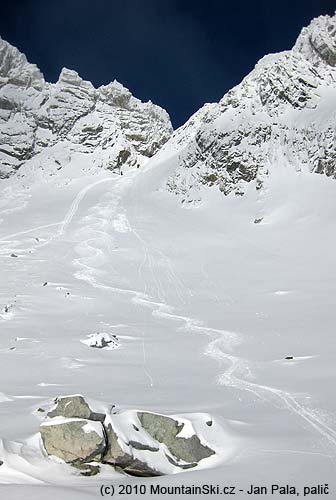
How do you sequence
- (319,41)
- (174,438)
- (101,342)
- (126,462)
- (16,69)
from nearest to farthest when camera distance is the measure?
1. (126,462)
2. (174,438)
3. (101,342)
4. (319,41)
5. (16,69)

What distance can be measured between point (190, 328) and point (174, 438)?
35.7 feet

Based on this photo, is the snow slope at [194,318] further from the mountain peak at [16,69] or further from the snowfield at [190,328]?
the mountain peak at [16,69]

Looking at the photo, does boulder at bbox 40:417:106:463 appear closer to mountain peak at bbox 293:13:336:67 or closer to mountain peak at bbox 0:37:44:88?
mountain peak at bbox 293:13:336:67

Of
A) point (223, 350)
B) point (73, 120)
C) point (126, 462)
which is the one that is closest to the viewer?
point (126, 462)

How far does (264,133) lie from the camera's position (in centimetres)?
5450

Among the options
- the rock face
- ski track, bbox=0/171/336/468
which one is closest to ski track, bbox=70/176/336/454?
ski track, bbox=0/171/336/468

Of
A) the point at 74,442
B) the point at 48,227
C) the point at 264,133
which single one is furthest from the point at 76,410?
the point at 264,133

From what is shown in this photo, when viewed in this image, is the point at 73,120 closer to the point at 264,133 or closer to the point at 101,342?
the point at 264,133

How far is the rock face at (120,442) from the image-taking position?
18.7ft

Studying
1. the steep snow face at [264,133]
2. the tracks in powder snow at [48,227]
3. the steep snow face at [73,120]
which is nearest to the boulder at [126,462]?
the tracks in powder snow at [48,227]

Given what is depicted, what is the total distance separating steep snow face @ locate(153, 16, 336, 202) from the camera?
49.2 m

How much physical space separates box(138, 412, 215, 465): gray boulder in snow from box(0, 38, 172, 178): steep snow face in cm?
8064

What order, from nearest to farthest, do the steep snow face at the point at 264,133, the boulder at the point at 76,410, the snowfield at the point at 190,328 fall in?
the snowfield at the point at 190,328, the boulder at the point at 76,410, the steep snow face at the point at 264,133

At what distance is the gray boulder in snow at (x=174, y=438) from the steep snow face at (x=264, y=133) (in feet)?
138
